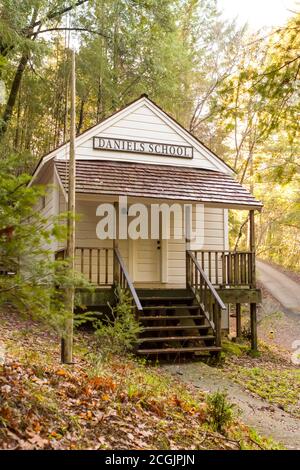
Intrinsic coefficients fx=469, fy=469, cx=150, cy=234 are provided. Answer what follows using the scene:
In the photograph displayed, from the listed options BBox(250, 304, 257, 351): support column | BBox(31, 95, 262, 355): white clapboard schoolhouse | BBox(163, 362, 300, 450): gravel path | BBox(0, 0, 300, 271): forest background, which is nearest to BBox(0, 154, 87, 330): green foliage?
BBox(163, 362, 300, 450): gravel path

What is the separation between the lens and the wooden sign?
12211 millimetres

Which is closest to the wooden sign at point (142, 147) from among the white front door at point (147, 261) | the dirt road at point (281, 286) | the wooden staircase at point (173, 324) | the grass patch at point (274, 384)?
the white front door at point (147, 261)

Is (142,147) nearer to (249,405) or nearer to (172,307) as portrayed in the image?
(172,307)

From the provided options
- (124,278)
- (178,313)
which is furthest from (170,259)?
(124,278)

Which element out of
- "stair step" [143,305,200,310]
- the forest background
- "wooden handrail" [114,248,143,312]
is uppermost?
the forest background

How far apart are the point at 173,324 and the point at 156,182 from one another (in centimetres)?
352

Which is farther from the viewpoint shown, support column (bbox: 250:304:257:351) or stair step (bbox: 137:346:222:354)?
support column (bbox: 250:304:257:351)

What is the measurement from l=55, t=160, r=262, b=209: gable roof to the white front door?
6.07ft

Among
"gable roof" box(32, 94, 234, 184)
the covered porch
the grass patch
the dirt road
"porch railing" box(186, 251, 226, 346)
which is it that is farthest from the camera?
the dirt road

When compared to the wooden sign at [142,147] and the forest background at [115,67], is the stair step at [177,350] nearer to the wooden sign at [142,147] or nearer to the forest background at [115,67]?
the forest background at [115,67]

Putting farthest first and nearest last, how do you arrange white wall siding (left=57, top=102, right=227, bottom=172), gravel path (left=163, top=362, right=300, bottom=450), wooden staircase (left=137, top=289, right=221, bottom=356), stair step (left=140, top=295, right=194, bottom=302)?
white wall siding (left=57, top=102, right=227, bottom=172), stair step (left=140, top=295, right=194, bottom=302), wooden staircase (left=137, top=289, right=221, bottom=356), gravel path (left=163, top=362, right=300, bottom=450)

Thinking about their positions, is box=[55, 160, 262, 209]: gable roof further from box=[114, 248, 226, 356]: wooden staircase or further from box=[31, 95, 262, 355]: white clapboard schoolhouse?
box=[114, 248, 226, 356]: wooden staircase

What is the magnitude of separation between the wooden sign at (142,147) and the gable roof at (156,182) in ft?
1.23

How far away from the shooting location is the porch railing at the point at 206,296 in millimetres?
9992
